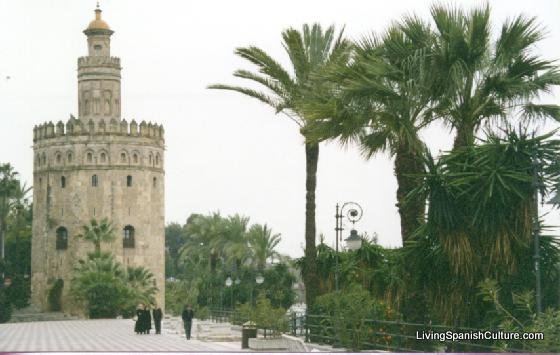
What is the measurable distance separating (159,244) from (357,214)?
44.3m

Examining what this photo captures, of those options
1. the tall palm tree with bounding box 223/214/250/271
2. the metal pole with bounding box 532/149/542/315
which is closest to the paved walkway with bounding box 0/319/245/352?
the metal pole with bounding box 532/149/542/315

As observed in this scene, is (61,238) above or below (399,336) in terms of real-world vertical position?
above

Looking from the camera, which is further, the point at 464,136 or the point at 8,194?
the point at 8,194

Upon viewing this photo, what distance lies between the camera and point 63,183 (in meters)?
66.0

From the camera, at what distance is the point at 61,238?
6506 centimetres

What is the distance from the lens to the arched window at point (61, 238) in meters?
64.9

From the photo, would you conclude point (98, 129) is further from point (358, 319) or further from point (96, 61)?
point (358, 319)

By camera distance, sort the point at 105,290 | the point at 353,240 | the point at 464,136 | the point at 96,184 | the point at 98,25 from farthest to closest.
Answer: the point at 96,184
the point at 98,25
the point at 105,290
the point at 353,240
the point at 464,136

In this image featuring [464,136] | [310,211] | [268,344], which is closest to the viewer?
[464,136]

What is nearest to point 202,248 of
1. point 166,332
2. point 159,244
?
point 166,332

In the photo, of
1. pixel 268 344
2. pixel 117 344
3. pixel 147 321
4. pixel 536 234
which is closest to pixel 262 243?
pixel 147 321

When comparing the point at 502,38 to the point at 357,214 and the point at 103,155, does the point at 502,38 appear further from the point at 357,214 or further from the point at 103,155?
the point at 103,155

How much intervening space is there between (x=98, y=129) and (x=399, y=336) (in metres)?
49.0

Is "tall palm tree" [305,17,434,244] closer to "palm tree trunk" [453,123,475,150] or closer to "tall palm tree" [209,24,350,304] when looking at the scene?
"palm tree trunk" [453,123,475,150]
